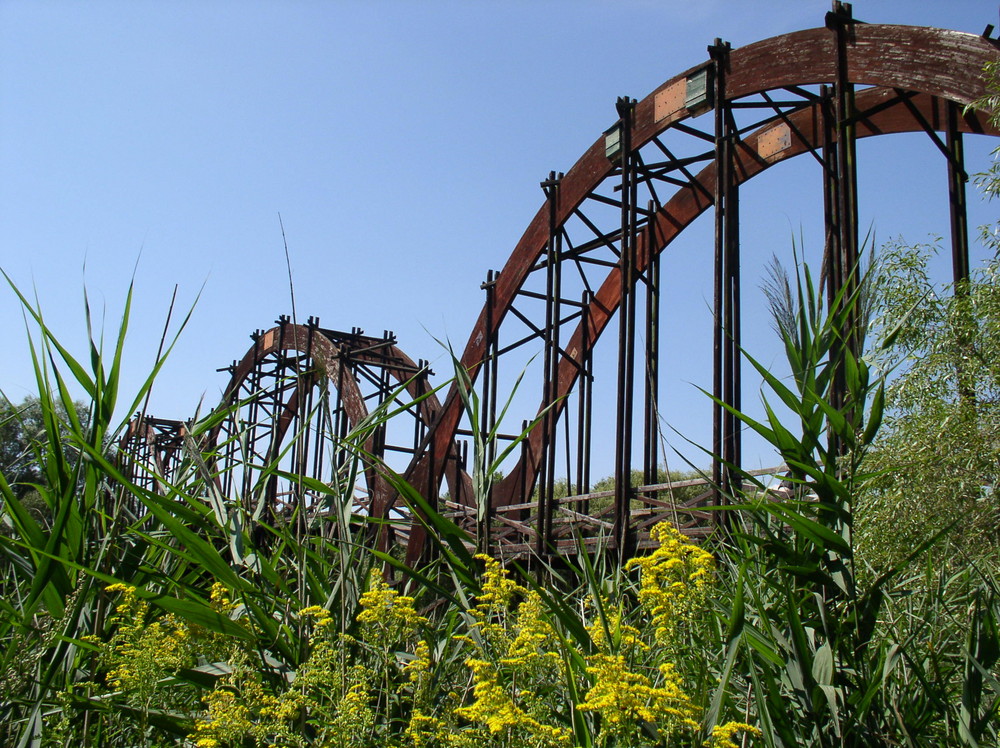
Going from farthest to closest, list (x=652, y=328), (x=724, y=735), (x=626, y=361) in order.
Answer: (x=652, y=328)
(x=626, y=361)
(x=724, y=735)

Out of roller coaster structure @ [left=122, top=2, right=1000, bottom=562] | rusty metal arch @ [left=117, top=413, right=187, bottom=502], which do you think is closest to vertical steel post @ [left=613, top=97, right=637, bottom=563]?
roller coaster structure @ [left=122, top=2, right=1000, bottom=562]

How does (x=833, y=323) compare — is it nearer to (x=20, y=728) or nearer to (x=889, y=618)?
(x=889, y=618)

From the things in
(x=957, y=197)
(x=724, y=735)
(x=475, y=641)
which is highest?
(x=957, y=197)

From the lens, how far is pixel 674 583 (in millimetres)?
1960

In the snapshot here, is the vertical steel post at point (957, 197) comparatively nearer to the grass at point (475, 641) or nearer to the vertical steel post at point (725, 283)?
the vertical steel post at point (725, 283)

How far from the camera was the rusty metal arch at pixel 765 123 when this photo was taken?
7520mm

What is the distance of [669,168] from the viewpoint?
1058cm

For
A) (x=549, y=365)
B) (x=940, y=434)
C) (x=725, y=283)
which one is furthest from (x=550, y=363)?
(x=940, y=434)

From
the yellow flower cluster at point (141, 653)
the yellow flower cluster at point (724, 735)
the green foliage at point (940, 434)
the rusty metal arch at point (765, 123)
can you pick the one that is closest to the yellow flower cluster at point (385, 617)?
the yellow flower cluster at point (141, 653)

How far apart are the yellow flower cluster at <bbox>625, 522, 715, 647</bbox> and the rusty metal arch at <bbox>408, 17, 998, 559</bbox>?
3.50 meters

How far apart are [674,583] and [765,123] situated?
8385mm

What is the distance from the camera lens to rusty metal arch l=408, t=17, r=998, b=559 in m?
A: 7.52

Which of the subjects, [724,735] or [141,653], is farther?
[141,653]

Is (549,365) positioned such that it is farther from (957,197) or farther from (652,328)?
(957,197)
